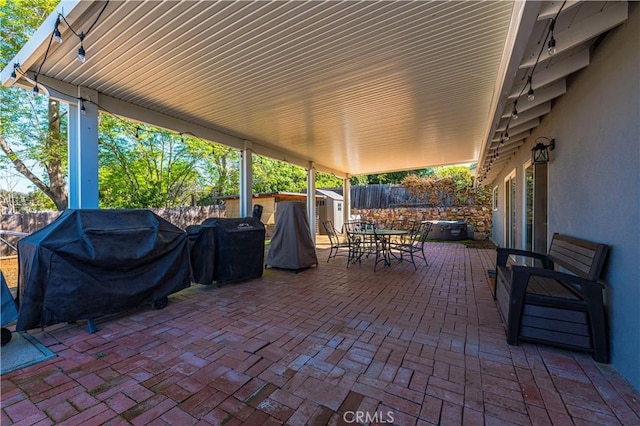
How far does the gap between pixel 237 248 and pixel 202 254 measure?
21.4 inches

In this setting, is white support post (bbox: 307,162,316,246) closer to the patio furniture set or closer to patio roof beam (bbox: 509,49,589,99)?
the patio furniture set

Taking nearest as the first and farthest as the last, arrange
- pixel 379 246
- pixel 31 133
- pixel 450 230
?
pixel 379 246
pixel 31 133
pixel 450 230

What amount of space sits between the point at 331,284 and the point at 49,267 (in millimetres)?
3394

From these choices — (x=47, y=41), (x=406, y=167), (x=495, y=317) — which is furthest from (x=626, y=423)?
(x=406, y=167)

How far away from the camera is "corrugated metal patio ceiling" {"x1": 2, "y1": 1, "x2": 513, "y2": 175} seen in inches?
92.3

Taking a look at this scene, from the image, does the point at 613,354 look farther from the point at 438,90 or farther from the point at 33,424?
the point at 33,424

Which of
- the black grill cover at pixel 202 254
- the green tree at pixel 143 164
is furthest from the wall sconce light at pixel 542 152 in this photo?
the green tree at pixel 143 164

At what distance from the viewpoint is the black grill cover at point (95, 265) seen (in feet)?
8.42

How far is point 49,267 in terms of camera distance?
8.50 feet

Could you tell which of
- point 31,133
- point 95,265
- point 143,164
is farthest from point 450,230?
point 31,133

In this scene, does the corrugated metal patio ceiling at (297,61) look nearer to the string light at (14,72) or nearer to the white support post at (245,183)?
the string light at (14,72)

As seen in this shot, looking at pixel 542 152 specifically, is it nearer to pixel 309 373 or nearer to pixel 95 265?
pixel 309 373

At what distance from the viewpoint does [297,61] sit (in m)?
3.07

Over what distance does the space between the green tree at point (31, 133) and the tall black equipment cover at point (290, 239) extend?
7591 millimetres
